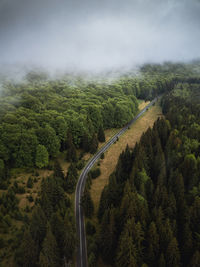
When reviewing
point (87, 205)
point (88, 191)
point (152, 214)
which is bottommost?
point (87, 205)

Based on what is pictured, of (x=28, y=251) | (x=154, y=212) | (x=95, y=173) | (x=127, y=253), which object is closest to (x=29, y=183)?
(x=95, y=173)

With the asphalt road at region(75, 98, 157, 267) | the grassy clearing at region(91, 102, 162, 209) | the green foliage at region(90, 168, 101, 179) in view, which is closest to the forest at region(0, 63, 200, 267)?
the asphalt road at region(75, 98, 157, 267)

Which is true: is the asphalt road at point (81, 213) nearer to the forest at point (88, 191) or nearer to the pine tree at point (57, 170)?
the forest at point (88, 191)

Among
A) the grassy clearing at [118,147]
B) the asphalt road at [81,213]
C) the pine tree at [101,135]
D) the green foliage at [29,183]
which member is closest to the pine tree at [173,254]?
the asphalt road at [81,213]

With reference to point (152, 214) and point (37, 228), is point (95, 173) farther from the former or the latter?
point (37, 228)

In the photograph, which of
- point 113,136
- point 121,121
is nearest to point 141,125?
point 121,121

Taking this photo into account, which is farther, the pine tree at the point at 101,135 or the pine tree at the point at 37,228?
the pine tree at the point at 101,135
